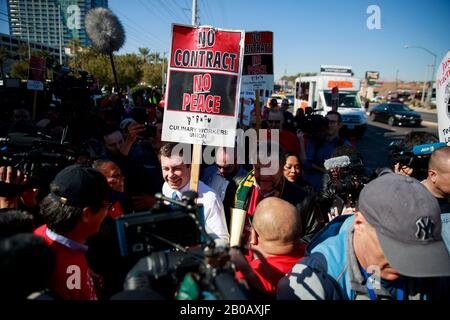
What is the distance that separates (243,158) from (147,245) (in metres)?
2.58

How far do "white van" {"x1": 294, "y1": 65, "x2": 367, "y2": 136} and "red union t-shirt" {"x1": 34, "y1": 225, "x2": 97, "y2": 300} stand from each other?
15.3 m

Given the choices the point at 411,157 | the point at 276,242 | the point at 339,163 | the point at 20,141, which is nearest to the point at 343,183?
the point at 339,163

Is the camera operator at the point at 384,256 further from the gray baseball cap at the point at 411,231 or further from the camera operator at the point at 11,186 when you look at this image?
the camera operator at the point at 11,186

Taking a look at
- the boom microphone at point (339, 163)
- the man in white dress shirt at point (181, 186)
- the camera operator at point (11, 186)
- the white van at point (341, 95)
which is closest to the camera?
the camera operator at point (11, 186)

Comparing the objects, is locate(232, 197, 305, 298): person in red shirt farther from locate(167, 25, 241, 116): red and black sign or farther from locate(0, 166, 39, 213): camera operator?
locate(0, 166, 39, 213): camera operator

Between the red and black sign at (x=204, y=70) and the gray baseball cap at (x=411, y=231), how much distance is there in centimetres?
166

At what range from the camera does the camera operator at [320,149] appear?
4.77 m

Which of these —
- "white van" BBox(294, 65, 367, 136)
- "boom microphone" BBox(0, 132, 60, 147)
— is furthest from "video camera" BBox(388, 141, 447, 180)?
"white van" BBox(294, 65, 367, 136)

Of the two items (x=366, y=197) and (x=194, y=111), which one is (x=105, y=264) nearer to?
(x=194, y=111)

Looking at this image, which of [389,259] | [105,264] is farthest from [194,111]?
[389,259]

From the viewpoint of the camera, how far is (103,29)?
242 inches

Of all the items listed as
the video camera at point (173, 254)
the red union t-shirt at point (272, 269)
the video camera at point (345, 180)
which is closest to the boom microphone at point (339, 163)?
the video camera at point (345, 180)

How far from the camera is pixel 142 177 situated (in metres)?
3.19
